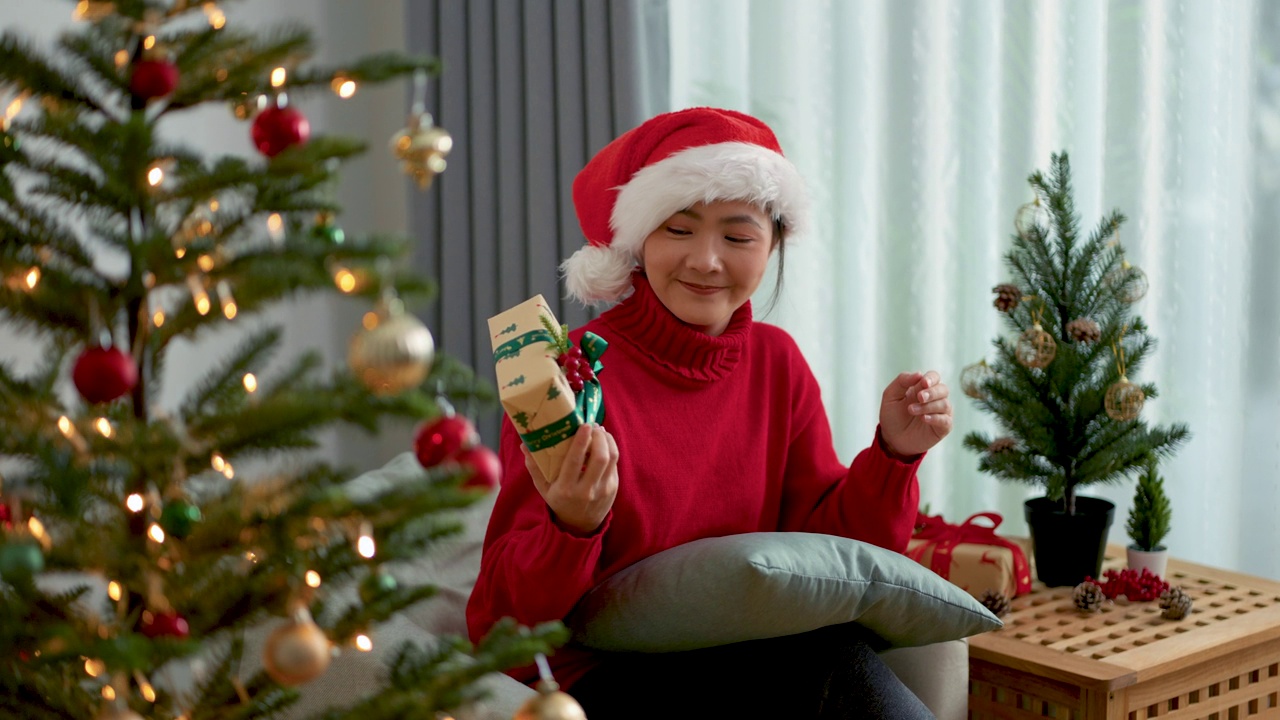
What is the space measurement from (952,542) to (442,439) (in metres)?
1.20

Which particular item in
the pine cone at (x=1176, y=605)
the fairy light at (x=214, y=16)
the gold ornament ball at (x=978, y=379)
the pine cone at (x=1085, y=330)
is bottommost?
the pine cone at (x=1176, y=605)

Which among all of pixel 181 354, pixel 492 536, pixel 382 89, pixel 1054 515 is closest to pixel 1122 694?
pixel 1054 515

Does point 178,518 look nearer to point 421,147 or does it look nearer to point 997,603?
point 421,147

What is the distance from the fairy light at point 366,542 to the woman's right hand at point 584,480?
0.47 meters

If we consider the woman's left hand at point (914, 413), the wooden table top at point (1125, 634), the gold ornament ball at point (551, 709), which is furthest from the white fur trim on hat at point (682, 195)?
the gold ornament ball at point (551, 709)

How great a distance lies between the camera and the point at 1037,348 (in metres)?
1.67

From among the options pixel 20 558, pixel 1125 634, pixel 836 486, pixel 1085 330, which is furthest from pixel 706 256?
pixel 20 558

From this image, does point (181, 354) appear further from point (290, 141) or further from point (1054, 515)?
point (290, 141)

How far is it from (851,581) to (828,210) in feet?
4.09

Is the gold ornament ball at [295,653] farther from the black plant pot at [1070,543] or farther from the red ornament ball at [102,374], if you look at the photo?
the black plant pot at [1070,543]

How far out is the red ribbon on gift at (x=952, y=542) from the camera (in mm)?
1654

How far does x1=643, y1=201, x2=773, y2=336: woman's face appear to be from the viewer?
1.43m

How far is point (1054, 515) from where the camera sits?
169cm

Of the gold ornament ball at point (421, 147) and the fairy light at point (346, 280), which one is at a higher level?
the gold ornament ball at point (421, 147)
